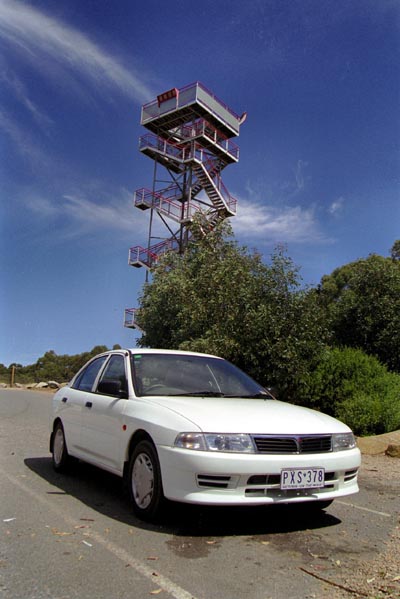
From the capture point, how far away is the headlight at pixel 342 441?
487 cm

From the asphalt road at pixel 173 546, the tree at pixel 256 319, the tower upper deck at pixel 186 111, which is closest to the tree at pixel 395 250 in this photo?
the tower upper deck at pixel 186 111

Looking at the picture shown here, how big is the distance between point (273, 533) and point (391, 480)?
3727mm

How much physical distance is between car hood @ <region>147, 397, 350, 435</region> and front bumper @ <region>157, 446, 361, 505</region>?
231 mm

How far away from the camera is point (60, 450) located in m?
7.08

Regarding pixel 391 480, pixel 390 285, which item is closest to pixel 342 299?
pixel 390 285

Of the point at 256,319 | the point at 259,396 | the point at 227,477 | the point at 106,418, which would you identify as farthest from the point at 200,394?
the point at 256,319

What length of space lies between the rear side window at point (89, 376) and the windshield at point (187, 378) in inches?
36.4

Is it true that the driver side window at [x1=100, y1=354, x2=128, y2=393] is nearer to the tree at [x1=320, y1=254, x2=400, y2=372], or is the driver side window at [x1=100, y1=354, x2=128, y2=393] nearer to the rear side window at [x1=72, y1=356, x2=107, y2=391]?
the rear side window at [x1=72, y1=356, x2=107, y2=391]

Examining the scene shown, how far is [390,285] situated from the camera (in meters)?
17.5

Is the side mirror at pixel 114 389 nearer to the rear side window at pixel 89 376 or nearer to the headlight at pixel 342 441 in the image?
the rear side window at pixel 89 376

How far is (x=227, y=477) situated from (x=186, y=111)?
35123 mm

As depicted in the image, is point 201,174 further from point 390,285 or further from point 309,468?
point 309,468

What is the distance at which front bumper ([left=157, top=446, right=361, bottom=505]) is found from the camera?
14.0 ft

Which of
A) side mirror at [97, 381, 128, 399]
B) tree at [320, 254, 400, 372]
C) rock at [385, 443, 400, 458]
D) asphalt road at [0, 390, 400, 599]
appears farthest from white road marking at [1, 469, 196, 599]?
tree at [320, 254, 400, 372]
